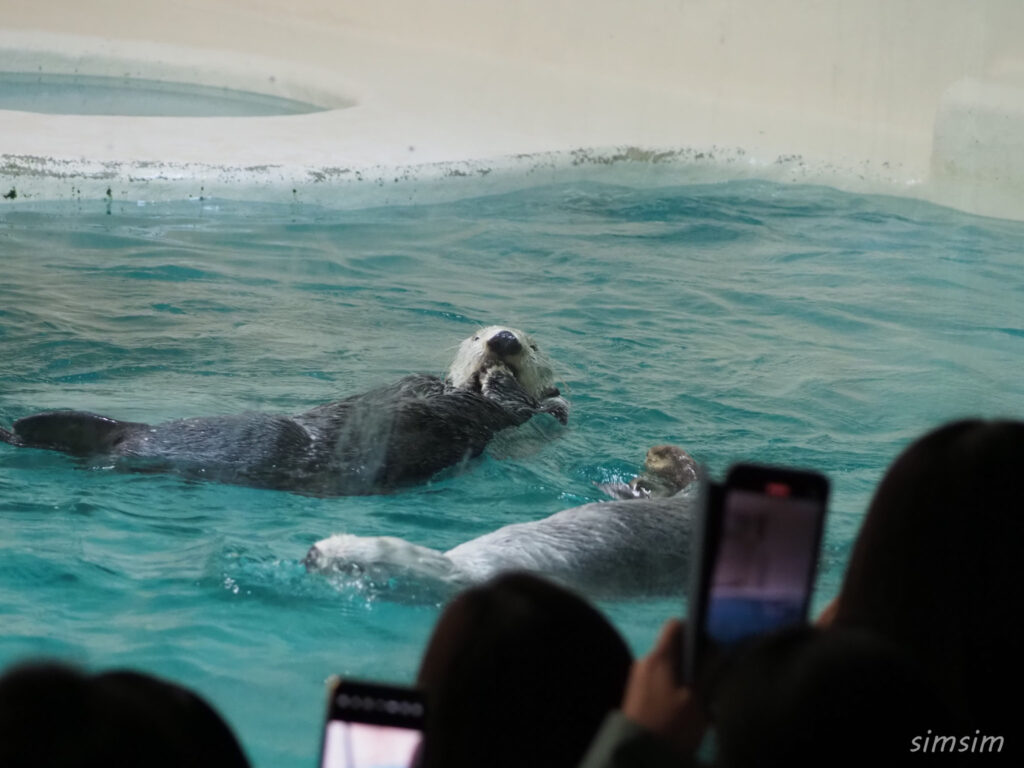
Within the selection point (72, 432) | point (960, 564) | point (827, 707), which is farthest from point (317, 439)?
point (827, 707)

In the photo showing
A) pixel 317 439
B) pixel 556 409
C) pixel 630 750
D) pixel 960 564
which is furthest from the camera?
pixel 556 409

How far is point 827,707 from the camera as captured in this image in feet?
3.38

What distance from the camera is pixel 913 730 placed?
3.44 ft

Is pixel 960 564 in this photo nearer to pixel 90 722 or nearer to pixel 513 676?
pixel 513 676

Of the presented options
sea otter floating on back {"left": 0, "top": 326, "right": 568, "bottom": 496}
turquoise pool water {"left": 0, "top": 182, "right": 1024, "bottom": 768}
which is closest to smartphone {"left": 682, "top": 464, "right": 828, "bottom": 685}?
turquoise pool water {"left": 0, "top": 182, "right": 1024, "bottom": 768}

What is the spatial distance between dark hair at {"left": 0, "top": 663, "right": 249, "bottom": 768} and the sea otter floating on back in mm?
2861

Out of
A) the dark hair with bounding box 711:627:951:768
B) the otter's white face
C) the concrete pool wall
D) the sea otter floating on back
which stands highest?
the concrete pool wall

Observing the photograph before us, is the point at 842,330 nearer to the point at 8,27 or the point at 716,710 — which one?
the point at 716,710

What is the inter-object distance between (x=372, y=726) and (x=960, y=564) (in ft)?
2.51

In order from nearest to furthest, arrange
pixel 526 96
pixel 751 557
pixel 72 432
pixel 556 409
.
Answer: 1. pixel 751 557
2. pixel 72 432
3. pixel 556 409
4. pixel 526 96

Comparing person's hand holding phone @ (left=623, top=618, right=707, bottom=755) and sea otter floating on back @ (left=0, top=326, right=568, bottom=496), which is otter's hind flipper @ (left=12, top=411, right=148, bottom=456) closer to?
sea otter floating on back @ (left=0, top=326, right=568, bottom=496)

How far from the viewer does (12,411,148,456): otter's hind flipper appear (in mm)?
3789

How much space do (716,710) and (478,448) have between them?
10.8 ft

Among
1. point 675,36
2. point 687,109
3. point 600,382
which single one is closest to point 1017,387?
point 600,382
